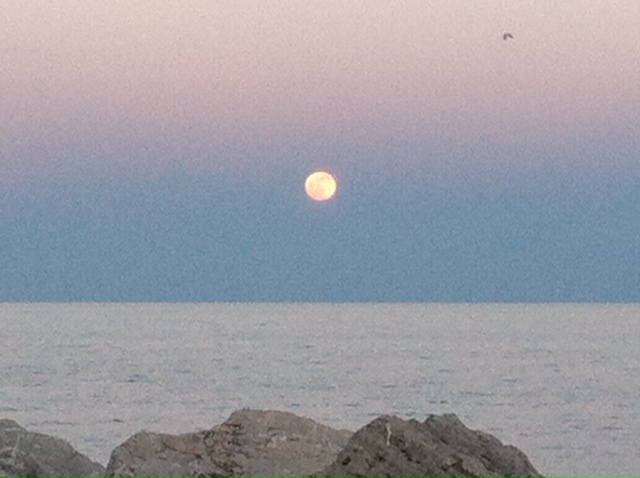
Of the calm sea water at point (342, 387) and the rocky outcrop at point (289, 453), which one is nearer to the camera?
the rocky outcrop at point (289, 453)

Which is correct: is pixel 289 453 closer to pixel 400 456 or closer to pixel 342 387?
pixel 400 456

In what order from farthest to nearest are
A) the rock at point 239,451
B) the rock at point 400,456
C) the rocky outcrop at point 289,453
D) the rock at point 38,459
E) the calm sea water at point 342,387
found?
1. the calm sea water at point 342,387
2. the rock at point 38,459
3. the rock at point 239,451
4. the rocky outcrop at point 289,453
5. the rock at point 400,456

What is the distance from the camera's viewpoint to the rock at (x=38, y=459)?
2095 cm

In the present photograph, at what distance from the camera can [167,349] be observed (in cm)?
12900

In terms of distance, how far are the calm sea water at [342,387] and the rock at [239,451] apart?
100ft

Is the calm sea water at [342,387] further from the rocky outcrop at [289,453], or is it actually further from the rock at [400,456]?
the rock at [400,456]

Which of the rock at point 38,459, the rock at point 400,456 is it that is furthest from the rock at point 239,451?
the rock at point 38,459

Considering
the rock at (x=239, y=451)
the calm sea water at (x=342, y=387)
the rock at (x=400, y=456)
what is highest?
the calm sea water at (x=342, y=387)

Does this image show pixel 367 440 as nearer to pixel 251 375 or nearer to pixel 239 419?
pixel 239 419

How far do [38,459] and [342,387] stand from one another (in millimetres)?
63968

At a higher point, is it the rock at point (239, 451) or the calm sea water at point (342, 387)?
the calm sea water at point (342, 387)

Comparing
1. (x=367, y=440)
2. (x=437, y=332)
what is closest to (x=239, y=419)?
(x=367, y=440)

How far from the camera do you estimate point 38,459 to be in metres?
21.5

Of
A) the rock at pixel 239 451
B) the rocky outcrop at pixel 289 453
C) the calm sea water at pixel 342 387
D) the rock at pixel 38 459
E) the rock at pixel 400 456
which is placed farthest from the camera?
the calm sea water at pixel 342 387
